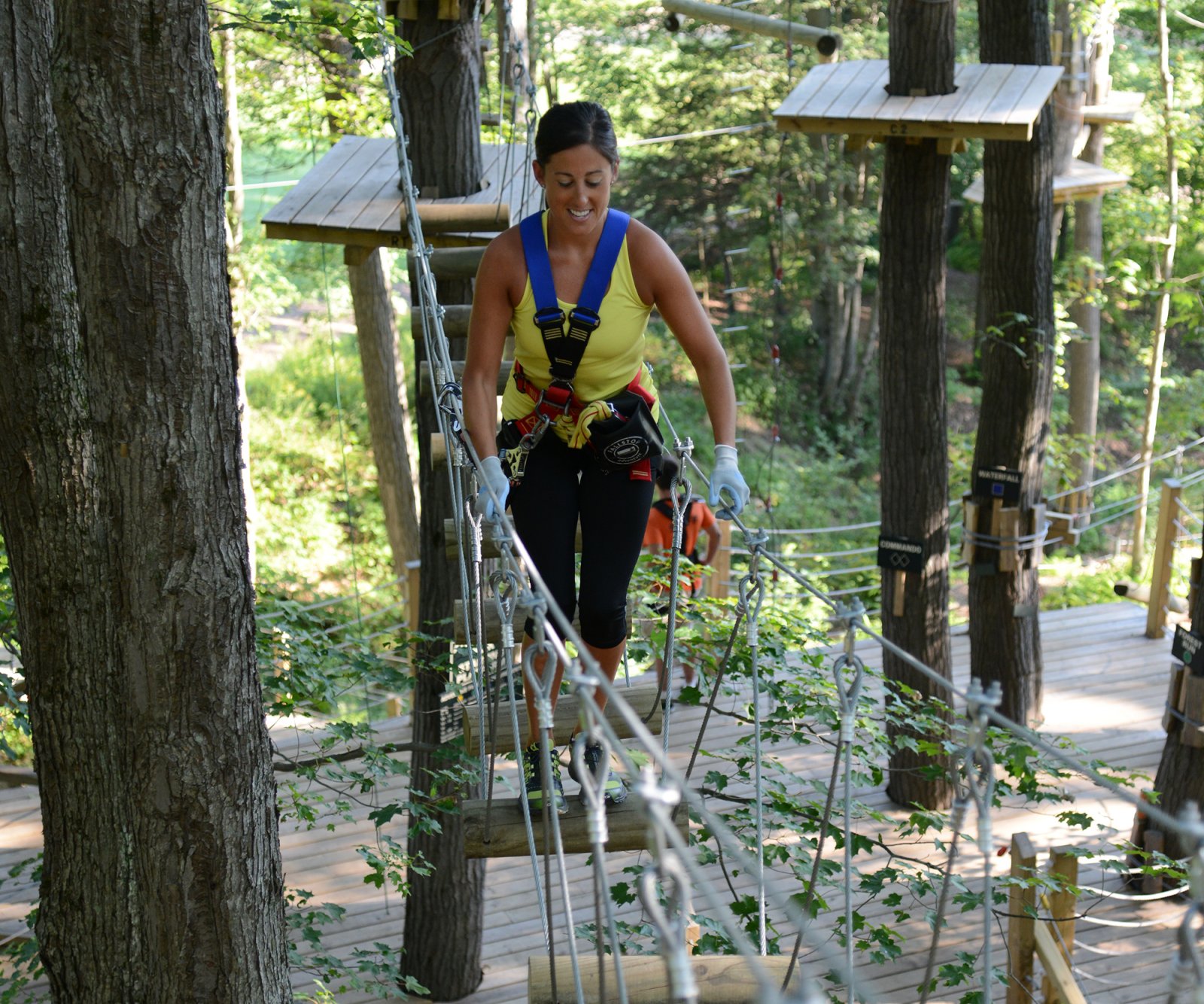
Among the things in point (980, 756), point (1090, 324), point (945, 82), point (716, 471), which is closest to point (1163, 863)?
point (716, 471)

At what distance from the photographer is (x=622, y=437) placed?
6.44 feet

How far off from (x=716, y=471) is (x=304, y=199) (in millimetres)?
2241

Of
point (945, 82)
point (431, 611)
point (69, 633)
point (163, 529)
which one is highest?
point (945, 82)

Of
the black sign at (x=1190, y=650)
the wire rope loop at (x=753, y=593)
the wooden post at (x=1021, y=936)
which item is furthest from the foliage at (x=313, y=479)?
the wire rope loop at (x=753, y=593)

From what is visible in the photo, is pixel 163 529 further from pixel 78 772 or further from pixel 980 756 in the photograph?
pixel 980 756

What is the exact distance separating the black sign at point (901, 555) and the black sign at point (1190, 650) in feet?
3.17

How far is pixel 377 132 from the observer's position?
7.53m

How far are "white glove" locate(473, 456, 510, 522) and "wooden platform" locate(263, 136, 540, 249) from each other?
1.60 meters

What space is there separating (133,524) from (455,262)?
5.76 ft

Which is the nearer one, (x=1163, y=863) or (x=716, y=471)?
(x=716, y=471)

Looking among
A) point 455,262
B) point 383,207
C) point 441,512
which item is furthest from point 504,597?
point 383,207

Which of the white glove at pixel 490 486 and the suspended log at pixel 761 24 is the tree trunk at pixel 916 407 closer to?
the suspended log at pixel 761 24

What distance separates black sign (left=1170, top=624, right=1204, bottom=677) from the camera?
4.01m

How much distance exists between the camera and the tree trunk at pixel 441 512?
3.80 m
